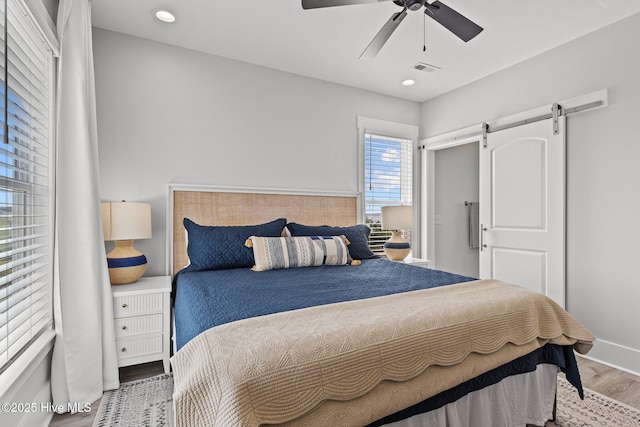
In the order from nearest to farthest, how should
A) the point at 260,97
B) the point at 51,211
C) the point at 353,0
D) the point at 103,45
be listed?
the point at 353,0, the point at 51,211, the point at 103,45, the point at 260,97

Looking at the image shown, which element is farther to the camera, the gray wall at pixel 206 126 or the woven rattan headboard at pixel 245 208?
the woven rattan headboard at pixel 245 208

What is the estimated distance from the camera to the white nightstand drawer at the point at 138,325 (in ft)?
7.35

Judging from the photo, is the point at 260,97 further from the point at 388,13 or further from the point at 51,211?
the point at 51,211

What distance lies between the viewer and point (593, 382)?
233 centimetres

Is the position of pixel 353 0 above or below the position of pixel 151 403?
above

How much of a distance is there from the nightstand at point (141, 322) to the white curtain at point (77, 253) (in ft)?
0.27

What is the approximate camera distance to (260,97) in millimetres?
3338

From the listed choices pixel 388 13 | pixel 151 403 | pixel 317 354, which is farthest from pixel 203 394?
pixel 388 13

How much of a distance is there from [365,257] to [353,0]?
6.81 feet

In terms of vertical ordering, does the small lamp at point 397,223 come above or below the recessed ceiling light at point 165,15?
below

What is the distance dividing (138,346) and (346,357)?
1852mm

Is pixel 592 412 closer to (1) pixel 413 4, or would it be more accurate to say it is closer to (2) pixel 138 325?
(1) pixel 413 4

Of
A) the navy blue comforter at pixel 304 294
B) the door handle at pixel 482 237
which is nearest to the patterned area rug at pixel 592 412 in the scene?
the navy blue comforter at pixel 304 294

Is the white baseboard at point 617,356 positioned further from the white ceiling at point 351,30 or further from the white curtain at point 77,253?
the white curtain at point 77,253
